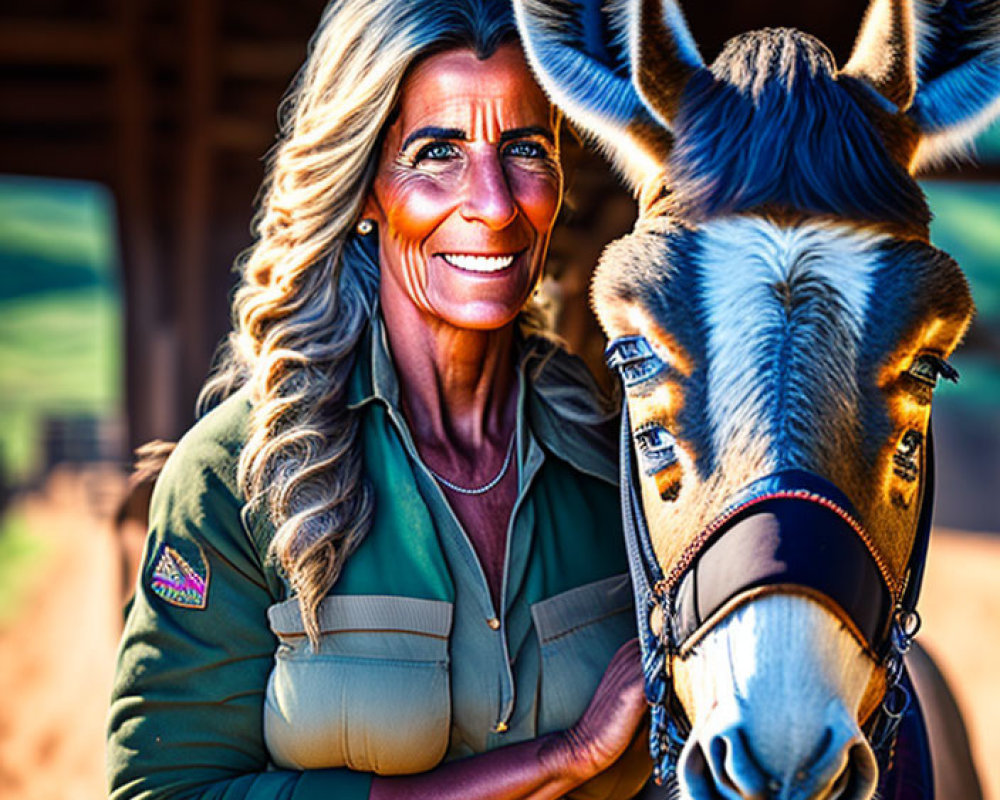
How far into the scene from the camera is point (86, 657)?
1048cm

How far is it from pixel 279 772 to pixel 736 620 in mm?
846

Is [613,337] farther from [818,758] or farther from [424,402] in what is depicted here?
[818,758]

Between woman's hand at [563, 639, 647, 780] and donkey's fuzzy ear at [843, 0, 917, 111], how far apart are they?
962 millimetres

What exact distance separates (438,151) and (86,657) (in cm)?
984

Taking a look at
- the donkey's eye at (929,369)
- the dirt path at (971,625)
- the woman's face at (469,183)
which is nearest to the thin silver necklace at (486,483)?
the woman's face at (469,183)

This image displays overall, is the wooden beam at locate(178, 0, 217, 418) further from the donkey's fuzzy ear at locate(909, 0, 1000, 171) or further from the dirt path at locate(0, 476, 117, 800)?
the donkey's fuzzy ear at locate(909, 0, 1000, 171)

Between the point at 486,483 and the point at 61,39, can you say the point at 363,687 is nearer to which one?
the point at 486,483

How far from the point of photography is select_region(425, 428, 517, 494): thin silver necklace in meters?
1.97

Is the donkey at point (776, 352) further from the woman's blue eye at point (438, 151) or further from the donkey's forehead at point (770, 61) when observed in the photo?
the woman's blue eye at point (438, 151)

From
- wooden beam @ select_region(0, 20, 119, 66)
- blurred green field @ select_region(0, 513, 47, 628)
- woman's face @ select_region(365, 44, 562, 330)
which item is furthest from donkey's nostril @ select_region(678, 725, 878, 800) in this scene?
blurred green field @ select_region(0, 513, 47, 628)

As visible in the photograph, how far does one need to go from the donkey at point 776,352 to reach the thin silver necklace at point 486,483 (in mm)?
318

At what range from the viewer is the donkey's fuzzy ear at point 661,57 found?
1.70 m

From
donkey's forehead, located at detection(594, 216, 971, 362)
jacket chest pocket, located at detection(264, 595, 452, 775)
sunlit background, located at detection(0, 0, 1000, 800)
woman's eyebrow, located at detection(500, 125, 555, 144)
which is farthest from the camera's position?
sunlit background, located at detection(0, 0, 1000, 800)

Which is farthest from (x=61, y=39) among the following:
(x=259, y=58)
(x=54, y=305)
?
(x=54, y=305)
